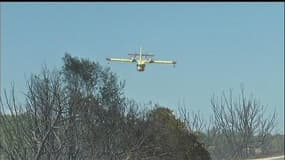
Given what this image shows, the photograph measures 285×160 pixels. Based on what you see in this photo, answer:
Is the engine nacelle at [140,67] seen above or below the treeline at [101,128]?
above

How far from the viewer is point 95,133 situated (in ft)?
72.7

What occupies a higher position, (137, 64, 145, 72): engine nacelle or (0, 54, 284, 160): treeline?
(137, 64, 145, 72): engine nacelle

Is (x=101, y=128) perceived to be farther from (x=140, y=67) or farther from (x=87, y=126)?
(x=140, y=67)

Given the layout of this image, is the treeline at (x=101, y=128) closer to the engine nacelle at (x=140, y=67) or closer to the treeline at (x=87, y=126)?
the treeline at (x=87, y=126)

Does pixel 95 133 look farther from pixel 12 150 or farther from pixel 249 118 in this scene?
pixel 249 118

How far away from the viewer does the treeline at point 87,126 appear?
53.8ft

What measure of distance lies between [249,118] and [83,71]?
11.2 metres

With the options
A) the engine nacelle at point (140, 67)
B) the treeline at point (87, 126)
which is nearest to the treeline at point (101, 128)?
the treeline at point (87, 126)

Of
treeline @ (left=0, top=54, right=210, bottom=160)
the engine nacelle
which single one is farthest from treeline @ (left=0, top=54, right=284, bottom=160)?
the engine nacelle

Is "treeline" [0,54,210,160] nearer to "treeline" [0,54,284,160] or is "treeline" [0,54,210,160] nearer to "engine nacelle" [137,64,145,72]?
"treeline" [0,54,284,160]

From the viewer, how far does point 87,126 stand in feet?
70.2

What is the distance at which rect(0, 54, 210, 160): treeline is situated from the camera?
16.4 metres

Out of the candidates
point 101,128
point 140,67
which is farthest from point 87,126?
point 140,67

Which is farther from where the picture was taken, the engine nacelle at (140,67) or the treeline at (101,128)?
the engine nacelle at (140,67)
